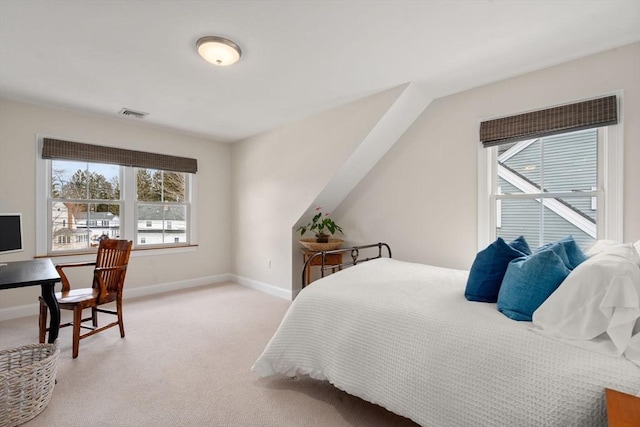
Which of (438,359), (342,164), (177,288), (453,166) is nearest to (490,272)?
(438,359)

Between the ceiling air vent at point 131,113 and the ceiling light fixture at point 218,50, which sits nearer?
the ceiling light fixture at point 218,50

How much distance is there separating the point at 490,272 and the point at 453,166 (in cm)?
151

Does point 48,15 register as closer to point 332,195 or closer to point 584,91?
point 332,195

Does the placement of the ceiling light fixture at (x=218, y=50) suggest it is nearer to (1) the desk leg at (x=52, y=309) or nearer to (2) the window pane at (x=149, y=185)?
(1) the desk leg at (x=52, y=309)

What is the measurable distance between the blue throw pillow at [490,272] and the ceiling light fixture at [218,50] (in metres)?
2.23

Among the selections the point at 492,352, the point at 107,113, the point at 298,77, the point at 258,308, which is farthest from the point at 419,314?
the point at 107,113

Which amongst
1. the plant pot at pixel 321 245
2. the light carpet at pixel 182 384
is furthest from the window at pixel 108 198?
the plant pot at pixel 321 245

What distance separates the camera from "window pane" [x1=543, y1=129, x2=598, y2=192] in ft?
7.74

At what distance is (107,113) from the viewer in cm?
358

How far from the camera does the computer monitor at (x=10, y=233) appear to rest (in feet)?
7.86

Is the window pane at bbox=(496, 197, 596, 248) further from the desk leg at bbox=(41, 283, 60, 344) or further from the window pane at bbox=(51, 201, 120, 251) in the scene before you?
the window pane at bbox=(51, 201, 120, 251)

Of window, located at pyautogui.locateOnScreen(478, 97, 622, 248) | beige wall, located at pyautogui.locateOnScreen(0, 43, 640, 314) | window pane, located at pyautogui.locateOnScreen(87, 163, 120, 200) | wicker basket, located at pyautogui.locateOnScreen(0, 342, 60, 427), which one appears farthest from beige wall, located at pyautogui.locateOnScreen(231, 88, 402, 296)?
wicker basket, located at pyautogui.locateOnScreen(0, 342, 60, 427)

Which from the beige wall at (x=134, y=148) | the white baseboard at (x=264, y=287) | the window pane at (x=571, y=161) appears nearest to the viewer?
the window pane at (x=571, y=161)

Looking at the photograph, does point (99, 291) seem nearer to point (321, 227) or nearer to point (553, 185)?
point (321, 227)
